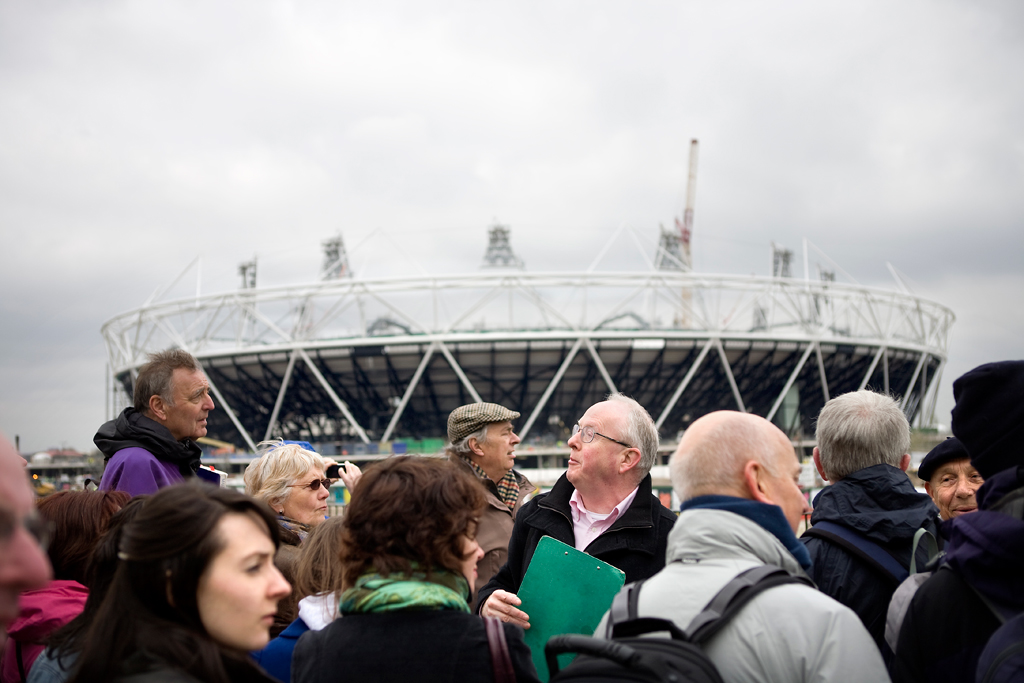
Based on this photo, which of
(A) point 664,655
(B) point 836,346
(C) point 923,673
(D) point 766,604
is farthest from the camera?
(B) point 836,346

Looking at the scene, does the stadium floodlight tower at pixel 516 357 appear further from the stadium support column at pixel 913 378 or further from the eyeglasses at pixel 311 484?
the eyeglasses at pixel 311 484

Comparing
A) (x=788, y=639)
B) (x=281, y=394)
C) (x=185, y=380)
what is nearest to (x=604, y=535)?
(x=788, y=639)

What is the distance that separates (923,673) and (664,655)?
860 mm

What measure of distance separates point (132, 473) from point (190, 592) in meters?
2.60

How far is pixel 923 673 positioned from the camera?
2.07 meters

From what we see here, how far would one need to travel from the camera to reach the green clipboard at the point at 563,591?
2932mm

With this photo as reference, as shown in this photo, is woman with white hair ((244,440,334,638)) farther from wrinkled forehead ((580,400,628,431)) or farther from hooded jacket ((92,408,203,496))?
wrinkled forehead ((580,400,628,431))

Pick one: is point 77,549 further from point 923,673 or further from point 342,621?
point 923,673

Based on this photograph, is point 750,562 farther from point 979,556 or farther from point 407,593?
point 407,593

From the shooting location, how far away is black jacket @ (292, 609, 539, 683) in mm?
2082

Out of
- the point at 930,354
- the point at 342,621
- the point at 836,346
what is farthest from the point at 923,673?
the point at 930,354

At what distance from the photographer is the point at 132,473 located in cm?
409

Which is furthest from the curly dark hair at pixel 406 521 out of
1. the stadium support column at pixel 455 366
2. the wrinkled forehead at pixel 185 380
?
the stadium support column at pixel 455 366

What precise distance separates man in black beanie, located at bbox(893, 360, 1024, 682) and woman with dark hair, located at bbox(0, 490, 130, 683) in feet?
9.14
